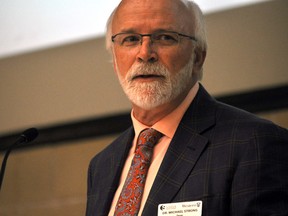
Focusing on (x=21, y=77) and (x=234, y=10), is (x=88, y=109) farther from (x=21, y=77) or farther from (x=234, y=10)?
(x=234, y=10)

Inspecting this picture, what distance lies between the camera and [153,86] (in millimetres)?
2410

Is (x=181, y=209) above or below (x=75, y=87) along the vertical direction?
below

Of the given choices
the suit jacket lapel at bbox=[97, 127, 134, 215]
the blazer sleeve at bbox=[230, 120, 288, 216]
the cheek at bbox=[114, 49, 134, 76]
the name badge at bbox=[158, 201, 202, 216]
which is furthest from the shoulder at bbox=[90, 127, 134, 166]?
the blazer sleeve at bbox=[230, 120, 288, 216]

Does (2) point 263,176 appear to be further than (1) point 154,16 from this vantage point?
No

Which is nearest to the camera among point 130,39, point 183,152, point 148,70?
point 183,152

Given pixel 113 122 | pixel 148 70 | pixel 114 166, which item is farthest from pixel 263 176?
pixel 113 122

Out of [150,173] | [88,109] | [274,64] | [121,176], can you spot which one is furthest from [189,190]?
[88,109]

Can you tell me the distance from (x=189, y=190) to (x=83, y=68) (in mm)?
2187

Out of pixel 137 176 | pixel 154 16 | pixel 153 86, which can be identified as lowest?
pixel 137 176

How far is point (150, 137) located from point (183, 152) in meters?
0.20

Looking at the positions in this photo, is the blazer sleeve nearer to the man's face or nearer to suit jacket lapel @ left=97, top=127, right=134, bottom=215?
the man's face

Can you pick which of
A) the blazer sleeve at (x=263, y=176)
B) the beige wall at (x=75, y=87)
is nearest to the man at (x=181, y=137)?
the blazer sleeve at (x=263, y=176)

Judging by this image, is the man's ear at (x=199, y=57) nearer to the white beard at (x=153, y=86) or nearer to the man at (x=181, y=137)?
the man at (x=181, y=137)

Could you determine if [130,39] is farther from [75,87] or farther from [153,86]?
[75,87]
